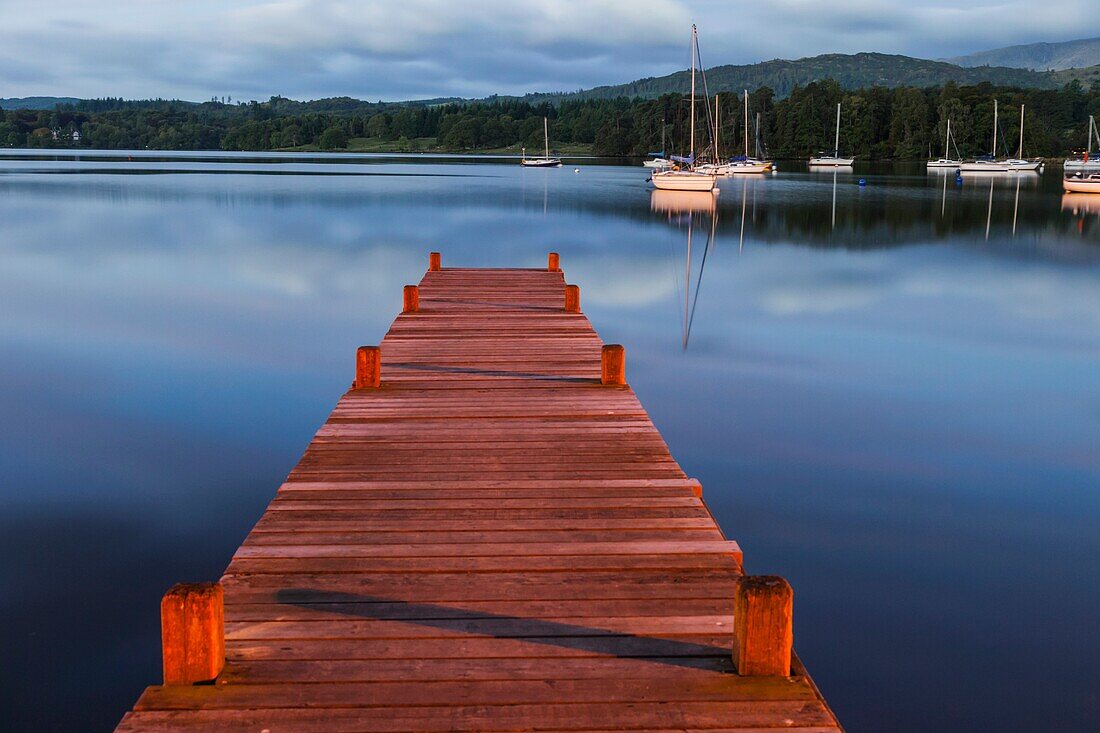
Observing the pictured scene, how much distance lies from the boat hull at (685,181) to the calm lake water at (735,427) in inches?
1153

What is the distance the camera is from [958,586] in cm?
837

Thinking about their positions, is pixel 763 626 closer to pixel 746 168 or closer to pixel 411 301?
pixel 411 301

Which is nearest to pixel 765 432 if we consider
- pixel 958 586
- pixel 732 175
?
pixel 958 586

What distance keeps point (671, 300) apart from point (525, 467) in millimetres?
17716

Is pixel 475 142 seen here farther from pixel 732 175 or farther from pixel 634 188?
pixel 634 188

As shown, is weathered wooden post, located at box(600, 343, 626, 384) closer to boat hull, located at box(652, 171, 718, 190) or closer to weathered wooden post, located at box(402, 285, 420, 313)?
weathered wooden post, located at box(402, 285, 420, 313)

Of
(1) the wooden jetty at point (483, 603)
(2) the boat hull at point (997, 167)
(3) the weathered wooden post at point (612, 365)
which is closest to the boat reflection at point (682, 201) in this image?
(3) the weathered wooden post at point (612, 365)

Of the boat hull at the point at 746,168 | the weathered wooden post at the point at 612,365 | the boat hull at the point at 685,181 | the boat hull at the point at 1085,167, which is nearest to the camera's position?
the weathered wooden post at the point at 612,365

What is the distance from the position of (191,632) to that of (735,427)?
9.41 metres

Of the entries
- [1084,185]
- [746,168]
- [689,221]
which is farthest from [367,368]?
[746,168]

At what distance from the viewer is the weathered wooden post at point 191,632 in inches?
179

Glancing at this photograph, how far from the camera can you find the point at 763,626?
4.73m

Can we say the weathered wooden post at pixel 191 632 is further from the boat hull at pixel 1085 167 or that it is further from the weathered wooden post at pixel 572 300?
the boat hull at pixel 1085 167

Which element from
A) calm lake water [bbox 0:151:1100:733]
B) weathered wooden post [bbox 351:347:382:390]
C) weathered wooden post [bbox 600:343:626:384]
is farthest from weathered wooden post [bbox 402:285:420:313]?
weathered wooden post [bbox 600:343:626:384]
